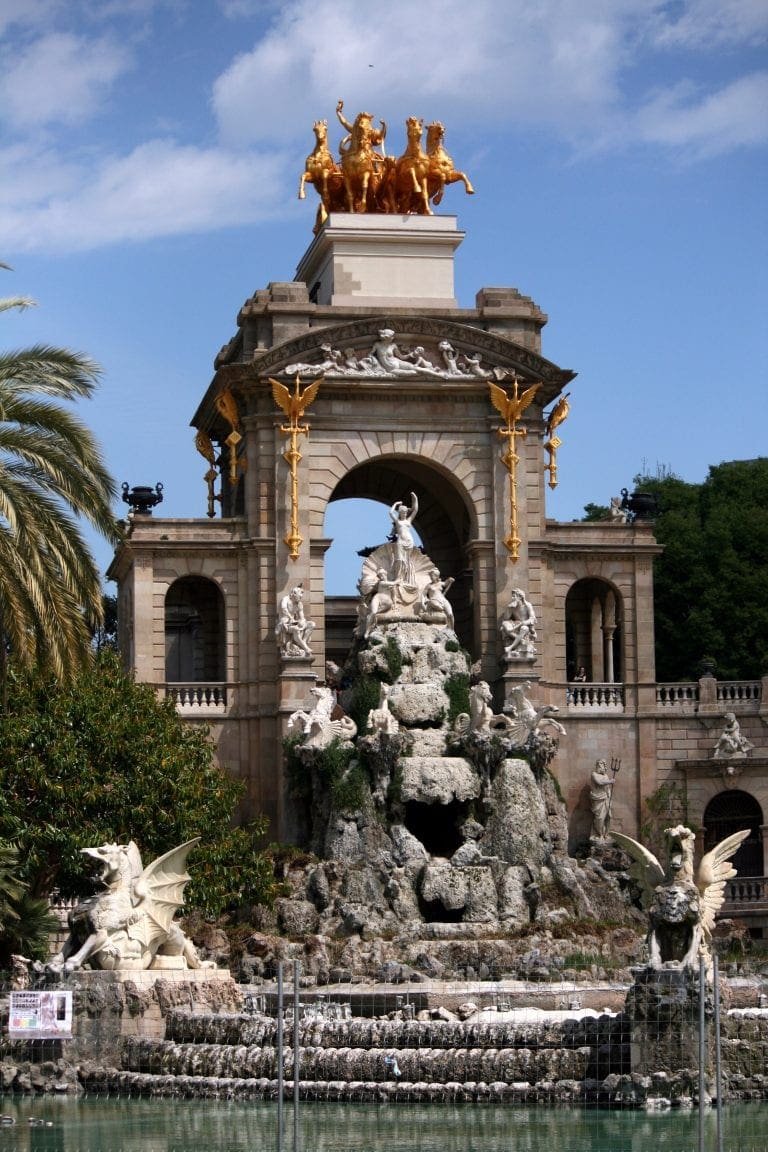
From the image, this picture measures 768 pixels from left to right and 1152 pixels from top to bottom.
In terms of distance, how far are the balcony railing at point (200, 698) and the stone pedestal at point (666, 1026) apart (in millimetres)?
26095

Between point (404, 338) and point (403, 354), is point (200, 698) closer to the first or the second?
point (403, 354)

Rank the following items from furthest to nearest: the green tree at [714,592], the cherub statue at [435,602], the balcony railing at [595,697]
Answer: the green tree at [714,592] → the balcony railing at [595,697] → the cherub statue at [435,602]

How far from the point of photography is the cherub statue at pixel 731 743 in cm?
6469

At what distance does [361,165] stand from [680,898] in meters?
32.0

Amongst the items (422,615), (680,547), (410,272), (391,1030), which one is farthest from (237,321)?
(391,1030)

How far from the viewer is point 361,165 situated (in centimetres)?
6638

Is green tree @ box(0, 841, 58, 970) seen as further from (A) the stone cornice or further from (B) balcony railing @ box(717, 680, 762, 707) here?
(B) balcony railing @ box(717, 680, 762, 707)

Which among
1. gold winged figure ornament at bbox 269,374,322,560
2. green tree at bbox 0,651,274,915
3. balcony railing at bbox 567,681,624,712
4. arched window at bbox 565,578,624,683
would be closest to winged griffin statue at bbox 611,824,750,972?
green tree at bbox 0,651,274,915

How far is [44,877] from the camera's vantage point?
51.7 m

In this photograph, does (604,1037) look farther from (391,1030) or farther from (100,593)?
(100,593)

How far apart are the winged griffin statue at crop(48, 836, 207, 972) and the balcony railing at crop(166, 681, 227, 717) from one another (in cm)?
1946

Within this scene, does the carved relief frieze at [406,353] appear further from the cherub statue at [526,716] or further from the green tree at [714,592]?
the green tree at [714,592]

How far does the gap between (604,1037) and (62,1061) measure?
325 inches

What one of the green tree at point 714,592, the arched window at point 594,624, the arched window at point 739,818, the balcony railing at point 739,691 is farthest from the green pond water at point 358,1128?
the green tree at point 714,592
